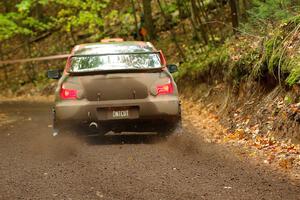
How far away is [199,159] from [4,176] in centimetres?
287

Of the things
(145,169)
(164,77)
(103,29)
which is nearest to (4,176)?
(145,169)

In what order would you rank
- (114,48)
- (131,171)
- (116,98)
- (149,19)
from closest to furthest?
(131,171) < (116,98) < (114,48) < (149,19)

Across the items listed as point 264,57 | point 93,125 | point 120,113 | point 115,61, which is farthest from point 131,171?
point 264,57

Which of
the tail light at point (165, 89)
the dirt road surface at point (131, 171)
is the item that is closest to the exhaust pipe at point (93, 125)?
the dirt road surface at point (131, 171)

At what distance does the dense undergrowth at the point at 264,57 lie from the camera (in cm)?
1005

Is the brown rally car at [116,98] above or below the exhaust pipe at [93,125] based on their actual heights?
above

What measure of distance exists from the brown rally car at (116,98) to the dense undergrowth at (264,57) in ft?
6.77

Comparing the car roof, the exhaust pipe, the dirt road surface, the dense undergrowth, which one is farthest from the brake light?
the dense undergrowth

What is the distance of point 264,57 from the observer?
436 inches

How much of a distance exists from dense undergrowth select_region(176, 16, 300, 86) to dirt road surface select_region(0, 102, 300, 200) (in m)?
1.89

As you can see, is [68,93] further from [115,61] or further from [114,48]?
[114,48]

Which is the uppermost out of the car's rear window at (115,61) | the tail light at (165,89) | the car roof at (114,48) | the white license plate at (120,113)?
the car roof at (114,48)

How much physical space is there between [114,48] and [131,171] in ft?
12.4

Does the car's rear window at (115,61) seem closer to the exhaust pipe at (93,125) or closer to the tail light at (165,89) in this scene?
the tail light at (165,89)
